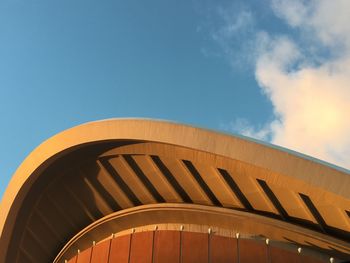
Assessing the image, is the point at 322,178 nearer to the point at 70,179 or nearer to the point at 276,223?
the point at 276,223

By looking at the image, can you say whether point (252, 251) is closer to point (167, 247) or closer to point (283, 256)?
point (283, 256)

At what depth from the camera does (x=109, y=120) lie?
18.6 metres

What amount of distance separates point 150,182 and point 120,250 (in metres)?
4.09

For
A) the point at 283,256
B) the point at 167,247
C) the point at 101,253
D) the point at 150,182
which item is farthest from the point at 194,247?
the point at 150,182

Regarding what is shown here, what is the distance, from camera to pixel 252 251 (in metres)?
14.7

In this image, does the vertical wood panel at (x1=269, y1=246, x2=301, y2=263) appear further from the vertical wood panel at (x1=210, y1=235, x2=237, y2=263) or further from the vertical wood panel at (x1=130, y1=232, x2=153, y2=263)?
the vertical wood panel at (x1=130, y1=232, x2=153, y2=263)

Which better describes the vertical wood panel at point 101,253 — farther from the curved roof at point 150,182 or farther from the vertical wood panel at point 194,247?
the curved roof at point 150,182

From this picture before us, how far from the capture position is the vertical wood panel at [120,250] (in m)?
16.5

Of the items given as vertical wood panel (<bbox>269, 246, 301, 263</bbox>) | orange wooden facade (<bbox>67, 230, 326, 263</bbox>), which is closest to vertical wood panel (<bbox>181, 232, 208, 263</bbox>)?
orange wooden facade (<bbox>67, 230, 326, 263</bbox>)

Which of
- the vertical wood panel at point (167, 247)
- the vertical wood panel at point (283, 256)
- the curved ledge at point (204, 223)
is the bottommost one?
the vertical wood panel at point (283, 256)

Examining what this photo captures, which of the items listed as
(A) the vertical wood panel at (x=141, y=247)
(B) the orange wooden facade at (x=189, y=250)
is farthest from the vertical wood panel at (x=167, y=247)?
(A) the vertical wood panel at (x=141, y=247)

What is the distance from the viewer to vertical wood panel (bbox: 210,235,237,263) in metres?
14.8

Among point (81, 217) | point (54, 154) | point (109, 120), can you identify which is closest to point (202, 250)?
point (109, 120)

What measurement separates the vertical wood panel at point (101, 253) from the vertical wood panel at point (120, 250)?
0.90ft
